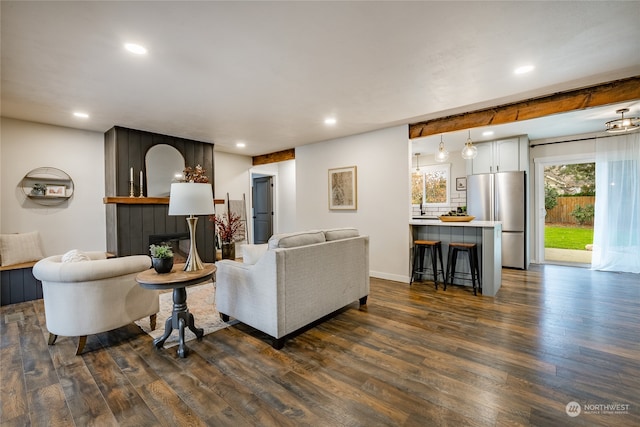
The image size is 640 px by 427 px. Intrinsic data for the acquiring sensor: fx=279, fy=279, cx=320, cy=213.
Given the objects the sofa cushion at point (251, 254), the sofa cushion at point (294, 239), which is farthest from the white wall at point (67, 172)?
the sofa cushion at point (294, 239)

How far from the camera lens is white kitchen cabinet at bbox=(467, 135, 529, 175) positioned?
17.1ft

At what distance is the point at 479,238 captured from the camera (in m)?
3.91

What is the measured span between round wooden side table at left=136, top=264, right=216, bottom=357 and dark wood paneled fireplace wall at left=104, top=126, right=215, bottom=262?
2.48 meters

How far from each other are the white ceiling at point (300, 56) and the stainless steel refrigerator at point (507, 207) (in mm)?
1605

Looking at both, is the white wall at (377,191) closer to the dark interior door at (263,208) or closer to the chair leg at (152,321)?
the dark interior door at (263,208)

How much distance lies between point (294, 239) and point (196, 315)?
156cm

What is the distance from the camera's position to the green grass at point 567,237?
20.0 feet

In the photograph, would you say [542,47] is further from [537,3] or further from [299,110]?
[299,110]

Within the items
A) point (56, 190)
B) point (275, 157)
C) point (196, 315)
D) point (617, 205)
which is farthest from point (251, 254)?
point (617, 205)

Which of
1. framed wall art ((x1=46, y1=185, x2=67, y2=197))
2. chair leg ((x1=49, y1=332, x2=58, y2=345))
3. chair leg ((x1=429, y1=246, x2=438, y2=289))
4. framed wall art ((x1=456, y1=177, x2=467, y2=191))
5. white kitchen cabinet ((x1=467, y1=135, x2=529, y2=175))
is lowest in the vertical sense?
chair leg ((x1=49, y1=332, x2=58, y2=345))

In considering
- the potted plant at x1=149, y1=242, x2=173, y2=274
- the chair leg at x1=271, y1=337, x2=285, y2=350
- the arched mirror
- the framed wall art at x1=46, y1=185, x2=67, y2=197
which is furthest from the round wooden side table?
the framed wall art at x1=46, y1=185, x2=67, y2=197

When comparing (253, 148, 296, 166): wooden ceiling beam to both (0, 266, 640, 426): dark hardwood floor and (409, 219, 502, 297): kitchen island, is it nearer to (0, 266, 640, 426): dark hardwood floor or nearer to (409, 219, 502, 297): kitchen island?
(409, 219, 502, 297): kitchen island

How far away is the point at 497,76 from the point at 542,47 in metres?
0.51

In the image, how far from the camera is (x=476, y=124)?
3.90m
